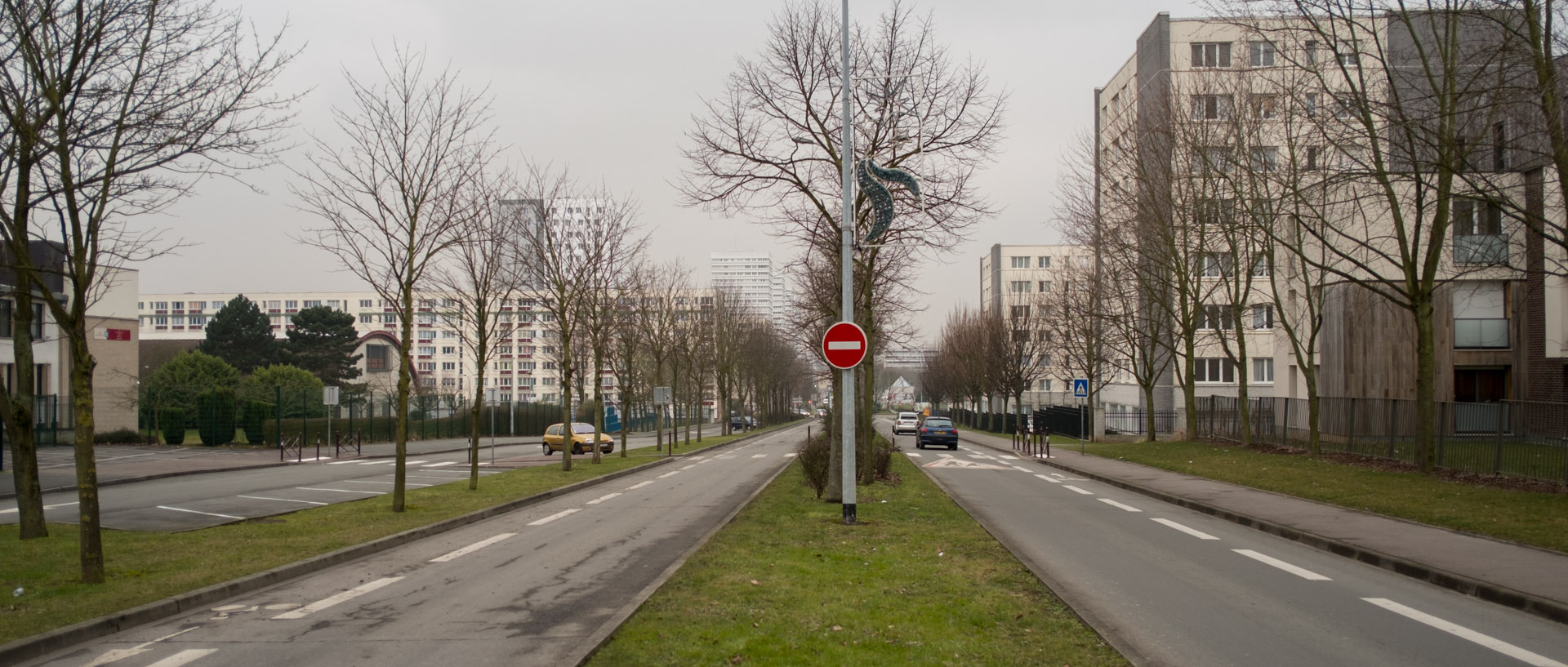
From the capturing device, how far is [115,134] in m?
10.1

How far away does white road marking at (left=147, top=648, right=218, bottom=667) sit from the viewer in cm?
654

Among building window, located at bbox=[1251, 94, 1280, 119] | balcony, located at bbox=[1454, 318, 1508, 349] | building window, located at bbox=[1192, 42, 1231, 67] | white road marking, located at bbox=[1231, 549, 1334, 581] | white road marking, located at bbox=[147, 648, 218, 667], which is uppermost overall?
building window, located at bbox=[1192, 42, 1231, 67]

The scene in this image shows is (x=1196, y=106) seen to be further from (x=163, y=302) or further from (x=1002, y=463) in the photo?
(x=163, y=302)

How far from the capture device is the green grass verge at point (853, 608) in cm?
625

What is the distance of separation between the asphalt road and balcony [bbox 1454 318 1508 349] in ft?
82.3

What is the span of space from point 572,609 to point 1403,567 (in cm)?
852

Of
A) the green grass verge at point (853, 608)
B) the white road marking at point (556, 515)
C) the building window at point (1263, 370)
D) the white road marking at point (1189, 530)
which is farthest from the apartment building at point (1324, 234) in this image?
the white road marking at point (556, 515)

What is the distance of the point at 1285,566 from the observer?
1061 cm

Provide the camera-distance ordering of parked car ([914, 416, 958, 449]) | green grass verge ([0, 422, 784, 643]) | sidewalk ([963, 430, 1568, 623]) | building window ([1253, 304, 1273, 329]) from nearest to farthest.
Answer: green grass verge ([0, 422, 784, 643]) < sidewalk ([963, 430, 1568, 623]) < parked car ([914, 416, 958, 449]) < building window ([1253, 304, 1273, 329])

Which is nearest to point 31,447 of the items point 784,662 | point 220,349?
point 784,662

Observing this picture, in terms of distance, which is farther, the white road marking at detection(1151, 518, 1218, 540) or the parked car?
the parked car

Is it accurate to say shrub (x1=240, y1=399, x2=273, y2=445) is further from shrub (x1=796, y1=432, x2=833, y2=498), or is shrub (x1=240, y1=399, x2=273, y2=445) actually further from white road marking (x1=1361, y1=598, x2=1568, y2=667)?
white road marking (x1=1361, y1=598, x2=1568, y2=667)

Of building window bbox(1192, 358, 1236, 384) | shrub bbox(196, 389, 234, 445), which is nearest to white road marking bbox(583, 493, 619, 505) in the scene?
shrub bbox(196, 389, 234, 445)

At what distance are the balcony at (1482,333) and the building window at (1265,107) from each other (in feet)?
44.1
